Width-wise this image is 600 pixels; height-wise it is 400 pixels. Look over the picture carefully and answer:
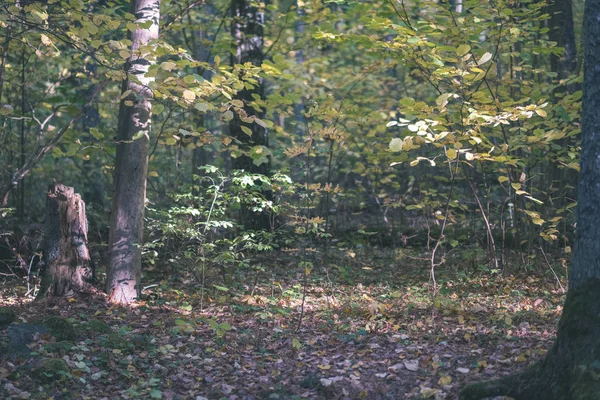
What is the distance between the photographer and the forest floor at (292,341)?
479cm

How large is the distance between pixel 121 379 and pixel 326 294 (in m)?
3.34

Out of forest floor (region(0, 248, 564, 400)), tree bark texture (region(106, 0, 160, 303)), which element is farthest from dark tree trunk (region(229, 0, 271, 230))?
tree bark texture (region(106, 0, 160, 303))

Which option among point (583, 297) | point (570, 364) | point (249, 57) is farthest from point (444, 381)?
point (249, 57)

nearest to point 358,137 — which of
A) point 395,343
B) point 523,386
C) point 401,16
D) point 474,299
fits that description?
point 401,16

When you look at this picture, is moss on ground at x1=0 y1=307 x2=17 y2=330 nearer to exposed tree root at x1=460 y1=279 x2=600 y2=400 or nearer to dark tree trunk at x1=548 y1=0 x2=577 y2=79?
exposed tree root at x1=460 y1=279 x2=600 y2=400

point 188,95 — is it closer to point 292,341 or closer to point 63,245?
point 292,341

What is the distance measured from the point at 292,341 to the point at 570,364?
2.76 m

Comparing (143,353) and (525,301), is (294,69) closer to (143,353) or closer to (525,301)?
(525,301)

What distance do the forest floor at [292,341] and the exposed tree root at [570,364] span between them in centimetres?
64

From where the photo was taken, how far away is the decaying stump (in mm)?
6984

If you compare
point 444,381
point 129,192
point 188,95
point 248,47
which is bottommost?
point 444,381

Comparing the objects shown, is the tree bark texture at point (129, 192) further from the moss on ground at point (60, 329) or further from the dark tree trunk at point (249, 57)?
the dark tree trunk at point (249, 57)

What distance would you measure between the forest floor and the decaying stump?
0.29m

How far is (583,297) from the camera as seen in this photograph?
152 inches
